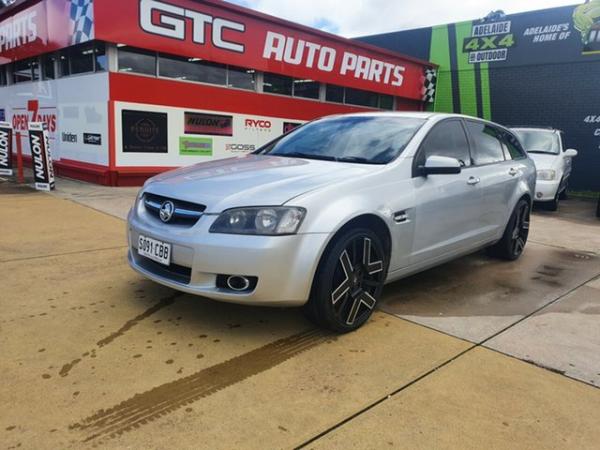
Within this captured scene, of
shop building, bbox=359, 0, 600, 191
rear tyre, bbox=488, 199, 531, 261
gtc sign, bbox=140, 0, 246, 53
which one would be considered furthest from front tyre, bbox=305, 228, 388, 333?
shop building, bbox=359, 0, 600, 191

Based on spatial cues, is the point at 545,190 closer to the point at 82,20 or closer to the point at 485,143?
the point at 485,143

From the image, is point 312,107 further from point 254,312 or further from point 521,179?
point 254,312

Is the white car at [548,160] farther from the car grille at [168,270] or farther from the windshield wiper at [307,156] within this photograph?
the car grille at [168,270]

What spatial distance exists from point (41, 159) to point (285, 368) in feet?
25.9

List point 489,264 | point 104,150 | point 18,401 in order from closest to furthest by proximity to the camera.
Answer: point 18,401 → point 489,264 → point 104,150

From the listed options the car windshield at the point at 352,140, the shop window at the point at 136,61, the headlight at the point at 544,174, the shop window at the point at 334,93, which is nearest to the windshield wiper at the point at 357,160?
the car windshield at the point at 352,140

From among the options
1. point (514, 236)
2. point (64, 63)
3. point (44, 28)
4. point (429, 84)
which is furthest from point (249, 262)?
point (429, 84)

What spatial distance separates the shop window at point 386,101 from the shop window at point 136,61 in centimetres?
869

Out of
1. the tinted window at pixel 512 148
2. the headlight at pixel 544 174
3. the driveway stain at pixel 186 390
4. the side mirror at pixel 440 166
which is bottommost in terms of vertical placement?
the driveway stain at pixel 186 390

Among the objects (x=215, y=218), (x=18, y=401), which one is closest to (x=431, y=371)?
(x=215, y=218)

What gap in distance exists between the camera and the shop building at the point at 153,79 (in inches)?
391

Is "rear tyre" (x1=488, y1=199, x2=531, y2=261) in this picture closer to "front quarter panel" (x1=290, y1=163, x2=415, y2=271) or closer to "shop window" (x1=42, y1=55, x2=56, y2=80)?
"front quarter panel" (x1=290, y1=163, x2=415, y2=271)

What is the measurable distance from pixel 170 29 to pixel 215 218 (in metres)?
8.64

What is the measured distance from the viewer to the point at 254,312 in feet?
11.8
